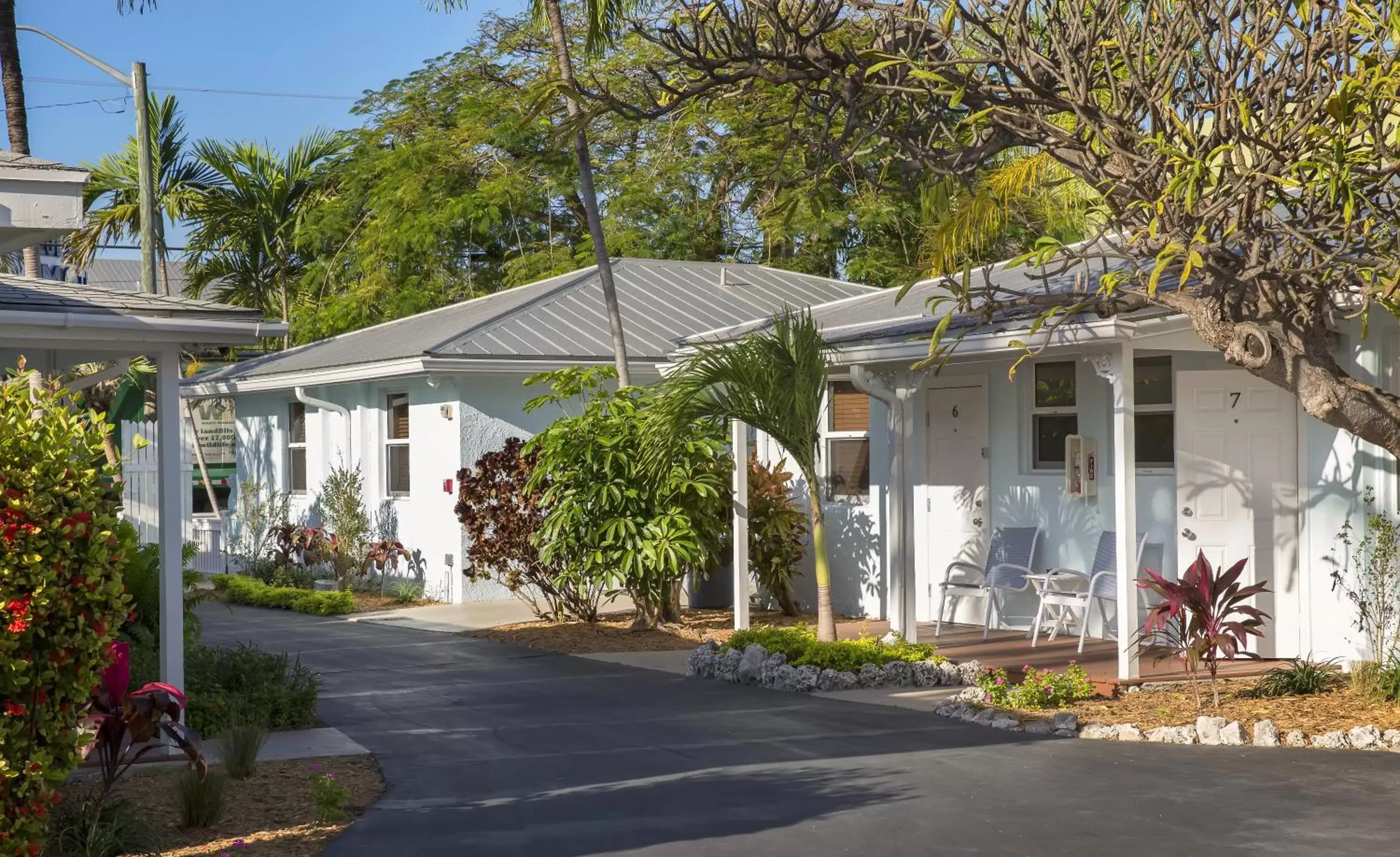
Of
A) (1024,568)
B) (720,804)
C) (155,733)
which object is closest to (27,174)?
(155,733)

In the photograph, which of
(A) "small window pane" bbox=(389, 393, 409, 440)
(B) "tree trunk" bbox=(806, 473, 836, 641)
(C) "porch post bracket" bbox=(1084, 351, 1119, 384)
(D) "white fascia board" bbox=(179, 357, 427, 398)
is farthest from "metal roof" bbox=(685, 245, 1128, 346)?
(A) "small window pane" bbox=(389, 393, 409, 440)

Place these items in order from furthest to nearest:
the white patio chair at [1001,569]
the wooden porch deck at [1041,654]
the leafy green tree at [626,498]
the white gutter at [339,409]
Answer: the white gutter at [339,409], the leafy green tree at [626,498], the white patio chair at [1001,569], the wooden porch deck at [1041,654]

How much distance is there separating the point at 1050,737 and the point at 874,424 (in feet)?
21.1

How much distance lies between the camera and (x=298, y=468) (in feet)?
75.3

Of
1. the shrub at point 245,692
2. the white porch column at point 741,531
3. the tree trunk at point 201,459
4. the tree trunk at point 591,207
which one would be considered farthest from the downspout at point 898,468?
the tree trunk at point 201,459

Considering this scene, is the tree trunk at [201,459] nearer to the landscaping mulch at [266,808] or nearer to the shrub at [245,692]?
the shrub at [245,692]

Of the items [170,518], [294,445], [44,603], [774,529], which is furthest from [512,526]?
[44,603]

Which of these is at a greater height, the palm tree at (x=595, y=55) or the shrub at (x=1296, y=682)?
the palm tree at (x=595, y=55)

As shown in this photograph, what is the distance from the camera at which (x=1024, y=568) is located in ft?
44.5

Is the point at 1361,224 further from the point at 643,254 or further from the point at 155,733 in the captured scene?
the point at 643,254

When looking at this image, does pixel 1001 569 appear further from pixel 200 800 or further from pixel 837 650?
pixel 200 800

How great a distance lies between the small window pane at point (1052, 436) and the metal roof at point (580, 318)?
18.1ft

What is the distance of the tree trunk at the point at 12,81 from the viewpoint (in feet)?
52.7

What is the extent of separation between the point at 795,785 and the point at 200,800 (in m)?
3.06
